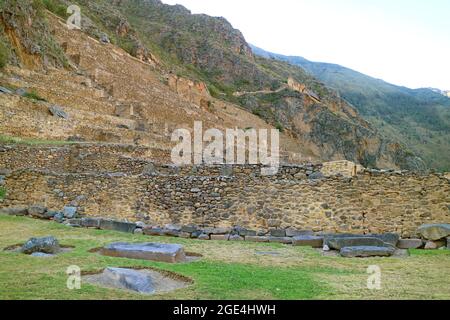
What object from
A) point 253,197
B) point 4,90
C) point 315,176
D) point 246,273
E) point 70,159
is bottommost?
point 246,273

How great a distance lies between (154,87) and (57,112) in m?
21.3

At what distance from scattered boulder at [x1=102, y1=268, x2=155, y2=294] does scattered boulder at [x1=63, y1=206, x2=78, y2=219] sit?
6.79 metres

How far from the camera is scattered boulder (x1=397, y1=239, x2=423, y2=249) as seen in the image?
987 centimetres

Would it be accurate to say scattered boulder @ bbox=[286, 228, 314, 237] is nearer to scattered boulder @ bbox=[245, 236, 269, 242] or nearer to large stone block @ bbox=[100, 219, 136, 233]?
scattered boulder @ bbox=[245, 236, 269, 242]

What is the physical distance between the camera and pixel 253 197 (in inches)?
465

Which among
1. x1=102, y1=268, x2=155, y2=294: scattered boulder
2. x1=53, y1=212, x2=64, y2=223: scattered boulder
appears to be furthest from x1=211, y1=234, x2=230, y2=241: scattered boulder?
x1=102, y1=268, x2=155, y2=294: scattered boulder

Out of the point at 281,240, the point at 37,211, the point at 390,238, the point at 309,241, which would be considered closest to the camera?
the point at 390,238

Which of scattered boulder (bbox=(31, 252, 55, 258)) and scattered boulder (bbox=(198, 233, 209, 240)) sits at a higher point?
scattered boulder (bbox=(31, 252, 55, 258))

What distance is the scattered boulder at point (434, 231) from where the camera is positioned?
32.0 ft

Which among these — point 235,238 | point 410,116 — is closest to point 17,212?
point 235,238

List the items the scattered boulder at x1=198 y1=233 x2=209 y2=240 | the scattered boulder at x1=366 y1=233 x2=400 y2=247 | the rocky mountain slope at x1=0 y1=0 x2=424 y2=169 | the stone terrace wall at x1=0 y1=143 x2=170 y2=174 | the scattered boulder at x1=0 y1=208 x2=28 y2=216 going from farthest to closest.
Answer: the rocky mountain slope at x1=0 y1=0 x2=424 y2=169
the stone terrace wall at x1=0 y1=143 x2=170 y2=174
the scattered boulder at x1=0 y1=208 x2=28 y2=216
the scattered boulder at x1=198 y1=233 x2=209 y2=240
the scattered boulder at x1=366 y1=233 x2=400 y2=247

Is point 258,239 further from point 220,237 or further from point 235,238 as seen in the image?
point 220,237

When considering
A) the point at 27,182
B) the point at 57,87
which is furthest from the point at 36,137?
the point at 27,182

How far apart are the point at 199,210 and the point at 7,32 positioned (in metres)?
22.5
